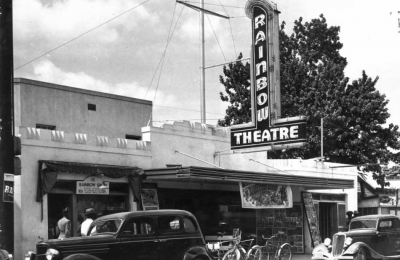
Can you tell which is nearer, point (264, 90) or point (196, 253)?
point (196, 253)

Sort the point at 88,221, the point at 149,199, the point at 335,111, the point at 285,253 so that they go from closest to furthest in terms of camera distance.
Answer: the point at 88,221, the point at 149,199, the point at 285,253, the point at 335,111

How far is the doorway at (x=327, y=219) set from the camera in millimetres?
28016

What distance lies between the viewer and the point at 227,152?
75.9ft

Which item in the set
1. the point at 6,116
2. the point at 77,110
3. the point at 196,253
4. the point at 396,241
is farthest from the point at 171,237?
the point at 77,110

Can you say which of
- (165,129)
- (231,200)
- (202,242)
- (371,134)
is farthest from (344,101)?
(202,242)

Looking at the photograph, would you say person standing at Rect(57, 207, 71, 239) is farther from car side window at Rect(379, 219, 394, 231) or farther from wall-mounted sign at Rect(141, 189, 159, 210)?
car side window at Rect(379, 219, 394, 231)

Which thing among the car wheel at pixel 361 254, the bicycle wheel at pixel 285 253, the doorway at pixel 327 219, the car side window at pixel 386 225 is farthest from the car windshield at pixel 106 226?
the doorway at pixel 327 219

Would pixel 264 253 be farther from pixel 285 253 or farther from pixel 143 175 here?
pixel 143 175

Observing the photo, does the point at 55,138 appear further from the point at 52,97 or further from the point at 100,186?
the point at 52,97

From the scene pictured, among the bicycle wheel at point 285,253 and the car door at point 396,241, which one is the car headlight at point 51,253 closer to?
the bicycle wheel at point 285,253

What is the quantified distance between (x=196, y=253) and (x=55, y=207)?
18.6 feet

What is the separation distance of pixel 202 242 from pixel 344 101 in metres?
27.3

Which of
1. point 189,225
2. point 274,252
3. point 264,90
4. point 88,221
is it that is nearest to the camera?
→ point 189,225

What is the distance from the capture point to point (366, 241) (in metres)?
18.6
